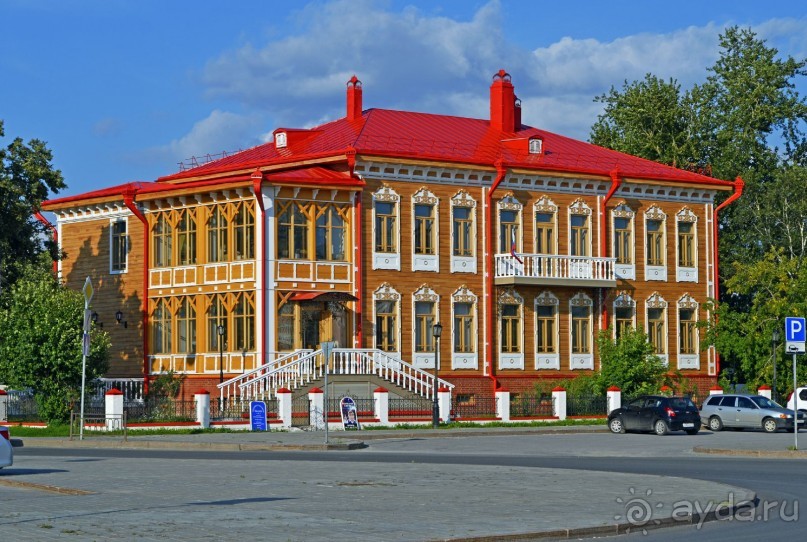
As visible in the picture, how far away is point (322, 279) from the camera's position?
5244cm

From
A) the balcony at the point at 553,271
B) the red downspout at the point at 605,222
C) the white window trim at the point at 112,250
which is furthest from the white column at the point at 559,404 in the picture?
the white window trim at the point at 112,250

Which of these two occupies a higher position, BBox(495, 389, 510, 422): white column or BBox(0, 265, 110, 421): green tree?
BBox(0, 265, 110, 421): green tree

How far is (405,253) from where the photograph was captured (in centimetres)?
5438

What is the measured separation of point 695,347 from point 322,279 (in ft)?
61.2

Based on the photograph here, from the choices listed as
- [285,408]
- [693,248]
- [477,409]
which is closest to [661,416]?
[477,409]

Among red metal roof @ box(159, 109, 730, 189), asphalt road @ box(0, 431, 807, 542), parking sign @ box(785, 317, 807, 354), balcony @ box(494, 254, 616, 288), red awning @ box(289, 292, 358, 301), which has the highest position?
red metal roof @ box(159, 109, 730, 189)

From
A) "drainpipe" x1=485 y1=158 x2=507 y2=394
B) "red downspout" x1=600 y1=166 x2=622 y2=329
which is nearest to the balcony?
"drainpipe" x1=485 y1=158 x2=507 y2=394

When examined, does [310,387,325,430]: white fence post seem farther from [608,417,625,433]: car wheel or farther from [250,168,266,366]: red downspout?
[608,417,625,433]: car wheel

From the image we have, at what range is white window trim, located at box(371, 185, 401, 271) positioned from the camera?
176 ft

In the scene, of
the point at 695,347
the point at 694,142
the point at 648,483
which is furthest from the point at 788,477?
the point at 694,142

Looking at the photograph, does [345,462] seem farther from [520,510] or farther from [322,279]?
[322,279]

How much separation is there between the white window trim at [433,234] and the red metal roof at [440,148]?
1.63m

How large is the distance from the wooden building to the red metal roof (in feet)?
0.44

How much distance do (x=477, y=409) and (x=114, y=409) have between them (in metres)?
13.7
